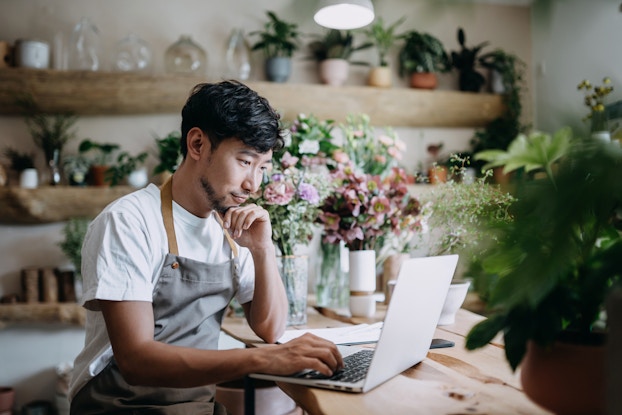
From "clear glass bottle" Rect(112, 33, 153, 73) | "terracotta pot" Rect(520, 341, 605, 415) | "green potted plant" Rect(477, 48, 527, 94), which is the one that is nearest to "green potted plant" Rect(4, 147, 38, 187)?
"clear glass bottle" Rect(112, 33, 153, 73)

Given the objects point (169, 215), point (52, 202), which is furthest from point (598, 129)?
point (52, 202)

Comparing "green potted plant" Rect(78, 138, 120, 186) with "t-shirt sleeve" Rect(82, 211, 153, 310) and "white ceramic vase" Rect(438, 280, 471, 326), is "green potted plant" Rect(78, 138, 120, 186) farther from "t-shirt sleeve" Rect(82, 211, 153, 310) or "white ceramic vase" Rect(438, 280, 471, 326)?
"white ceramic vase" Rect(438, 280, 471, 326)

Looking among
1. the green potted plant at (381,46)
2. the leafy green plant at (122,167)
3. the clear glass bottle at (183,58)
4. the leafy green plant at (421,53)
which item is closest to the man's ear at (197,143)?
the leafy green plant at (122,167)

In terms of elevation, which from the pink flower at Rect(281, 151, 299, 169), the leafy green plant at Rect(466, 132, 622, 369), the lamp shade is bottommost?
the leafy green plant at Rect(466, 132, 622, 369)

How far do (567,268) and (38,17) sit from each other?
383 cm

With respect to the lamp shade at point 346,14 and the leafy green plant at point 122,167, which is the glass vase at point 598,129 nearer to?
the lamp shade at point 346,14

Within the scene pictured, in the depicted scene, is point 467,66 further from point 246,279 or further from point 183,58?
point 246,279

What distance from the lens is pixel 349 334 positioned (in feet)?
5.00

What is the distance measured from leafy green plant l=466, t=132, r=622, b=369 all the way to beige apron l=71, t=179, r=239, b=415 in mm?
835

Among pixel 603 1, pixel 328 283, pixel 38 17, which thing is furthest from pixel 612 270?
pixel 38 17

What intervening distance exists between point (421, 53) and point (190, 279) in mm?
3150

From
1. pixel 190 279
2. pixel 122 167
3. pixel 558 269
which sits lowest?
pixel 190 279

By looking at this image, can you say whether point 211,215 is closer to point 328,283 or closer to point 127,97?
point 328,283

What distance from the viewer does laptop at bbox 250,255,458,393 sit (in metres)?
0.96
